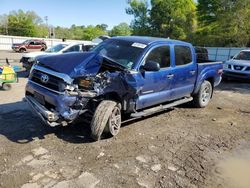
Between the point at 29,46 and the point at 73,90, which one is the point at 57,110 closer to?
the point at 73,90

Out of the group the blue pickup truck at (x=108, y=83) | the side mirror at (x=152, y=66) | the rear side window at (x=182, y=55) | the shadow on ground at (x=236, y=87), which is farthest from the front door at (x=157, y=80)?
the shadow on ground at (x=236, y=87)

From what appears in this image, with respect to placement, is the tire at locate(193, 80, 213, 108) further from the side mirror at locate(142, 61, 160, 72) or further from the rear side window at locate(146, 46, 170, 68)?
the side mirror at locate(142, 61, 160, 72)

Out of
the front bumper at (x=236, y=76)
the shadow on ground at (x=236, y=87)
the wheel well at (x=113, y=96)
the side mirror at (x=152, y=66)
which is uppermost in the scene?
the side mirror at (x=152, y=66)

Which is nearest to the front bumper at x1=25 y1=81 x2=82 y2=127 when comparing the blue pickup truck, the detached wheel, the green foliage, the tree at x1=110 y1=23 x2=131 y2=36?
the blue pickup truck

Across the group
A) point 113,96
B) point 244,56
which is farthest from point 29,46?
point 113,96

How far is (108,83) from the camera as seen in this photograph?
4.92 metres

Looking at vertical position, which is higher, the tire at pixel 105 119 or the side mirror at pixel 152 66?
the side mirror at pixel 152 66

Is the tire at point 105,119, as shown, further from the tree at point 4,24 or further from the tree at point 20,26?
the tree at point 4,24

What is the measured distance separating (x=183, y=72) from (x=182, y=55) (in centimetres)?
46

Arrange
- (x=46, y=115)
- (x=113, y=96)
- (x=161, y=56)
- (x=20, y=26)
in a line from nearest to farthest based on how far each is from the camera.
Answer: (x=46, y=115) < (x=113, y=96) < (x=161, y=56) < (x=20, y=26)

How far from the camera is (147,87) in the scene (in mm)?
5684

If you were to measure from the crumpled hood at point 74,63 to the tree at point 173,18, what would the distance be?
46126mm

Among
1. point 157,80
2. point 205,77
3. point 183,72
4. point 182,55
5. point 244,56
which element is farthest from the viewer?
point 244,56

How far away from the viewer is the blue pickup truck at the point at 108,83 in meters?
4.68
